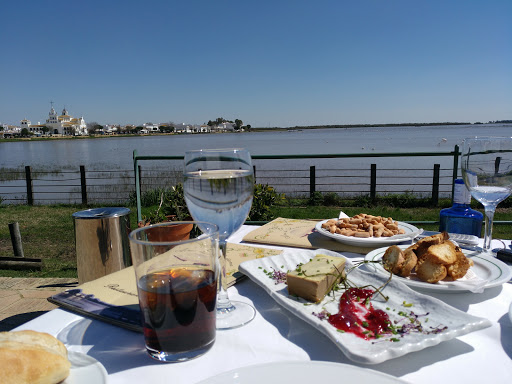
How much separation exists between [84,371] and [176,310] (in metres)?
0.19

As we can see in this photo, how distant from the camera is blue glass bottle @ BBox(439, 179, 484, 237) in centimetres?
154

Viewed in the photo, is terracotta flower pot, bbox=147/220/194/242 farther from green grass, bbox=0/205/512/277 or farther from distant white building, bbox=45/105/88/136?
distant white building, bbox=45/105/88/136

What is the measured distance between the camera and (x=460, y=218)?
5.25ft

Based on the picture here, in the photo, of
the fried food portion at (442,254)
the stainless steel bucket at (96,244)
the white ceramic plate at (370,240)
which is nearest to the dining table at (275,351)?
the fried food portion at (442,254)

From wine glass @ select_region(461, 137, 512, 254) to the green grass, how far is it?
14.8 feet

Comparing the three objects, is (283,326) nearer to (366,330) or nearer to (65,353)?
(366,330)

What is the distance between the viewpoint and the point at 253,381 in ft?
2.06

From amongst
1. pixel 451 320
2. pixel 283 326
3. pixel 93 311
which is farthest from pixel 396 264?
pixel 93 311

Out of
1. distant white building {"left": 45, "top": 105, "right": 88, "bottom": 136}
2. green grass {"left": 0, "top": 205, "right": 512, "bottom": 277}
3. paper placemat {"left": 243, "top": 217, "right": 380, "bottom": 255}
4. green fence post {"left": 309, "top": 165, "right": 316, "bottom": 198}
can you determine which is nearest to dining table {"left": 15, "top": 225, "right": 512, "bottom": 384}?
paper placemat {"left": 243, "top": 217, "right": 380, "bottom": 255}

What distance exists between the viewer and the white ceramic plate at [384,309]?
69 centimetres

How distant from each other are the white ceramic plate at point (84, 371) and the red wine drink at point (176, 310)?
118 millimetres

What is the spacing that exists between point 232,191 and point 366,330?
18.0 inches

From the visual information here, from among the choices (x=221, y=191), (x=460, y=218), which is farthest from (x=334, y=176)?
(x=221, y=191)

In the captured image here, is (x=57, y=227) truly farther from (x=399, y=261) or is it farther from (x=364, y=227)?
(x=399, y=261)
